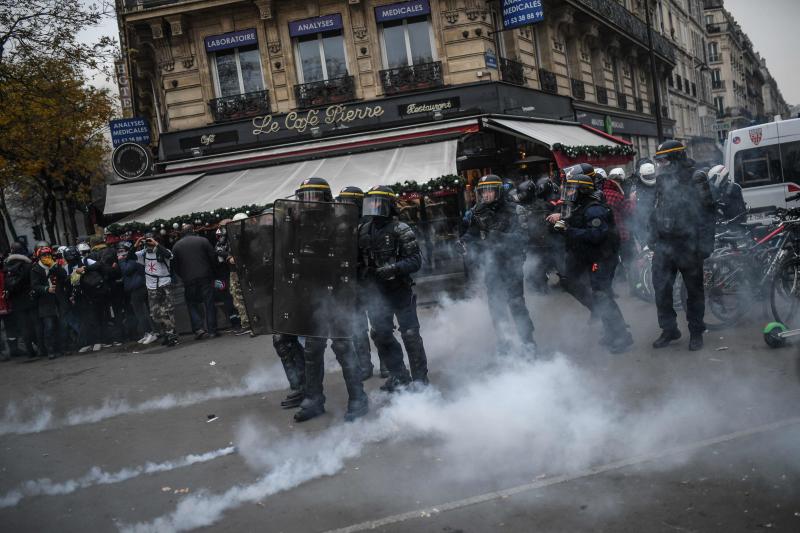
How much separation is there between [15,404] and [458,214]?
863cm

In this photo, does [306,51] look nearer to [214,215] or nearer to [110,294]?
[214,215]

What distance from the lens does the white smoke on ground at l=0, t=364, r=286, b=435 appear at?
671cm

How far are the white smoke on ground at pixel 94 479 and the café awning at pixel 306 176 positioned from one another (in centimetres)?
811

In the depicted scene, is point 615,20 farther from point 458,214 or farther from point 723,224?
point 723,224

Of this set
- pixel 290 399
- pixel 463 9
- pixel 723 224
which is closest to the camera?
pixel 290 399

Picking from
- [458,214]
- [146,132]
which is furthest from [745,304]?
[146,132]

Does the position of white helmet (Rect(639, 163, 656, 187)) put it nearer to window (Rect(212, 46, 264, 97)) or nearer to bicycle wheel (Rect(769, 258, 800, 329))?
bicycle wheel (Rect(769, 258, 800, 329))

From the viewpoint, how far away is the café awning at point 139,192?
1463 centimetres

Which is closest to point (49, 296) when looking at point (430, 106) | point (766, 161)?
point (430, 106)

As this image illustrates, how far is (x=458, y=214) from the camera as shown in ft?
45.8

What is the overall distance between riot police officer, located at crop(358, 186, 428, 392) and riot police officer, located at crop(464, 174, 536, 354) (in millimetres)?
1175

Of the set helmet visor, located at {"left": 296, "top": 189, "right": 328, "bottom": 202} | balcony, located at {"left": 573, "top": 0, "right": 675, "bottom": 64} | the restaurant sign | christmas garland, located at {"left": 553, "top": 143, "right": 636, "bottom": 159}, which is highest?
balcony, located at {"left": 573, "top": 0, "right": 675, "bottom": 64}

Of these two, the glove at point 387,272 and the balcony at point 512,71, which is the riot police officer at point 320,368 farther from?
the balcony at point 512,71

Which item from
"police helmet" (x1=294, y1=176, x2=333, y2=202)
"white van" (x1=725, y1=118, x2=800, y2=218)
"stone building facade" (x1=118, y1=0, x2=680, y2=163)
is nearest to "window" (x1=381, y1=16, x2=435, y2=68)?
"stone building facade" (x1=118, y1=0, x2=680, y2=163)
